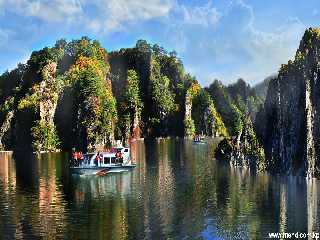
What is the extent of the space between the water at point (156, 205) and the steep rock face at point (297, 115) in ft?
21.7

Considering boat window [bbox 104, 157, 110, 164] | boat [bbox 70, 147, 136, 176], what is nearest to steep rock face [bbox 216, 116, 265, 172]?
boat [bbox 70, 147, 136, 176]

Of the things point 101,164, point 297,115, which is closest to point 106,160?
point 101,164

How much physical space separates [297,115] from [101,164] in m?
50.3

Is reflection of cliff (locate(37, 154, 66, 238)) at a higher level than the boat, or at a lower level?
lower

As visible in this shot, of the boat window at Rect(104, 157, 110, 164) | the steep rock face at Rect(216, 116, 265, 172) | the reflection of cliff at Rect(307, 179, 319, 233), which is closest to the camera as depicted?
the reflection of cliff at Rect(307, 179, 319, 233)

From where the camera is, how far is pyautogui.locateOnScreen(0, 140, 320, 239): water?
3324 inches

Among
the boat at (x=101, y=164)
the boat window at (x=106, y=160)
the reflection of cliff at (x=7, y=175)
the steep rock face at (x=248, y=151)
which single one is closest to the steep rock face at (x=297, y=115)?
the steep rock face at (x=248, y=151)

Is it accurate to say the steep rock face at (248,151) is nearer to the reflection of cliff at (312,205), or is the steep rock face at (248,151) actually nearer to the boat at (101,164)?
the reflection of cliff at (312,205)

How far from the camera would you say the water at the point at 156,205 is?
84.4 metres

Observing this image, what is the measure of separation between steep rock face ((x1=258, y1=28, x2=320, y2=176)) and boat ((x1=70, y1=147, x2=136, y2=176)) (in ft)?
122

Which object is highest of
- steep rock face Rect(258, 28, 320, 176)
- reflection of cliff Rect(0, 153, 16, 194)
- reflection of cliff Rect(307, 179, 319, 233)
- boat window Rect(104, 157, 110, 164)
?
steep rock face Rect(258, 28, 320, 176)

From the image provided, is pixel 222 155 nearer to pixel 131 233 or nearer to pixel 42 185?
pixel 42 185

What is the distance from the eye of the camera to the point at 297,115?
461 ft

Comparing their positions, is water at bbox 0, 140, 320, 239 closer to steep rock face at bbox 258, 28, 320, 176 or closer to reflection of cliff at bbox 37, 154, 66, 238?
reflection of cliff at bbox 37, 154, 66, 238
